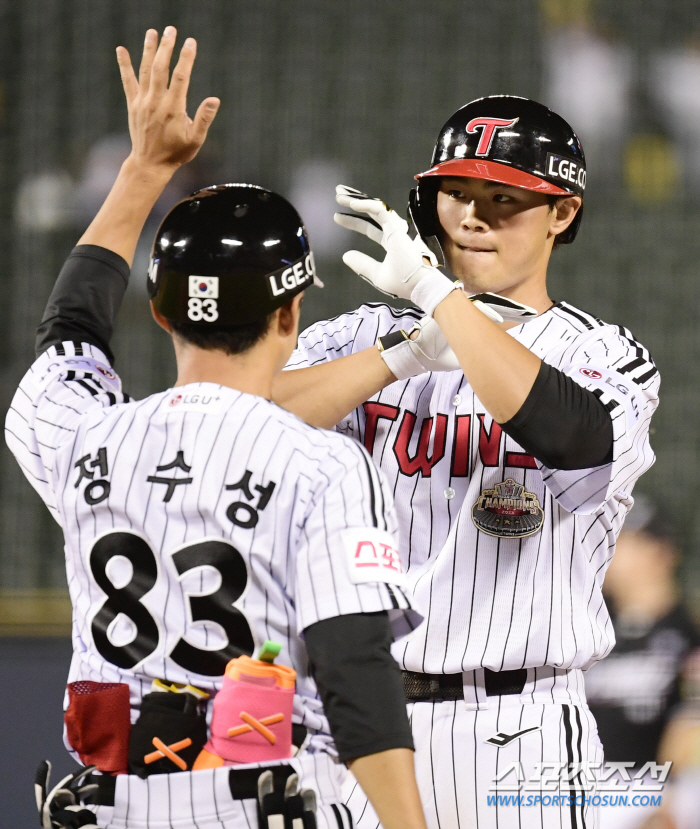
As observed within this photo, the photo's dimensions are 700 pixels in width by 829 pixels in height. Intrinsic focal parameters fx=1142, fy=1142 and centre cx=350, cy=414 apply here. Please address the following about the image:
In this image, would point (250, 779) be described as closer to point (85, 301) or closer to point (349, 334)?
point (85, 301)

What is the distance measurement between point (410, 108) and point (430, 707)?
359cm

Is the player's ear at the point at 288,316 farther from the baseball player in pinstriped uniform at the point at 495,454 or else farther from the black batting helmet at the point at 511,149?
the black batting helmet at the point at 511,149

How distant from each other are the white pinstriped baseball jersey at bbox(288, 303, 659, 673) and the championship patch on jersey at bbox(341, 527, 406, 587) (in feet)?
1.92

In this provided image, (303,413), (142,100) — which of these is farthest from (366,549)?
(142,100)

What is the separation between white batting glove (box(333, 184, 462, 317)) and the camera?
2016mm

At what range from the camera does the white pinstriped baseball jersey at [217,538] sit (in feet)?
5.08

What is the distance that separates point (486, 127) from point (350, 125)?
2.99 meters

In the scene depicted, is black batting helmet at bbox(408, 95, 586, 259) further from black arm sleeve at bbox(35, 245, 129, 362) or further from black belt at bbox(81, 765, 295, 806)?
black belt at bbox(81, 765, 295, 806)

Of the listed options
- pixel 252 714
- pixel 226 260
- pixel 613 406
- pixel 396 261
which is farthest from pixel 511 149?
pixel 252 714

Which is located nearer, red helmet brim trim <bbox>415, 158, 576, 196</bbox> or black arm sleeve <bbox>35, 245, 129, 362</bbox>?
black arm sleeve <bbox>35, 245, 129, 362</bbox>

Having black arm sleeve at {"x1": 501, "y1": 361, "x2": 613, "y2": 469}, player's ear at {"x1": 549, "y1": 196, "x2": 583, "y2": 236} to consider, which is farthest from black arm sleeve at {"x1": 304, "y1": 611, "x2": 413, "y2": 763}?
player's ear at {"x1": 549, "y1": 196, "x2": 583, "y2": 236}

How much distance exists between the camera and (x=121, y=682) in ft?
5.24

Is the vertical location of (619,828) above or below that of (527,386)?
below

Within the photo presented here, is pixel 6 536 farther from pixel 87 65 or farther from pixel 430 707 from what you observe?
pixel 430 707
